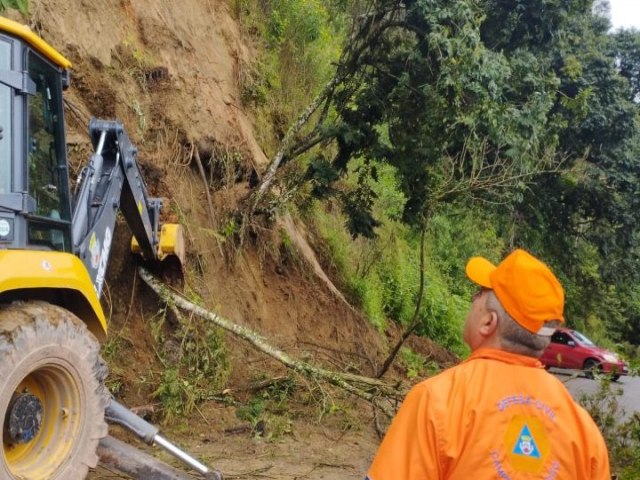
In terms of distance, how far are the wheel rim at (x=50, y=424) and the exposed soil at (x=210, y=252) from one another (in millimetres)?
1568

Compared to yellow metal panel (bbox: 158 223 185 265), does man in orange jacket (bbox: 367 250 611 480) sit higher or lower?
higher

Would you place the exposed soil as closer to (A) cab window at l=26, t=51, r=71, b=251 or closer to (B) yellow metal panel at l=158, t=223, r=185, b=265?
(B) yellow metal panel at l=158, t=223, r=185, b=265

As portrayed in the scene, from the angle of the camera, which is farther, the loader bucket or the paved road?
the paved road

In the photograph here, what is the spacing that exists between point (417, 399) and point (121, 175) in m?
4.67

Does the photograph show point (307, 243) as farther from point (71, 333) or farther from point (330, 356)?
point (71, 333)

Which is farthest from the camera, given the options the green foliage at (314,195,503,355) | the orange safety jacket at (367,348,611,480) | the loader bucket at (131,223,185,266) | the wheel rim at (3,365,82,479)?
the green foliage at (314,195,503,355)

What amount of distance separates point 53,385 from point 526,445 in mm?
2992

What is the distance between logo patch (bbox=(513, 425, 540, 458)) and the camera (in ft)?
5.92

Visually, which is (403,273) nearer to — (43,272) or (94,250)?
(94,250)

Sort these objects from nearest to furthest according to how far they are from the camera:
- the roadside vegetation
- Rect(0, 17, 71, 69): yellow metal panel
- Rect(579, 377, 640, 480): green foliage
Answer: Rect(0, 17, 71, 69): yellow metal panel
Rect(579, 377, 640, 480): green foliage
the roadside vegetation

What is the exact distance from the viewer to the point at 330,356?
9742mm

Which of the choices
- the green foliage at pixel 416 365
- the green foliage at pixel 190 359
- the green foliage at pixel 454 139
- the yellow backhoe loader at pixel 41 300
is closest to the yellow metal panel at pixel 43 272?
the yellow backhoe loader at pixel 41 300

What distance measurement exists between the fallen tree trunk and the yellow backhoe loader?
9.63 feet

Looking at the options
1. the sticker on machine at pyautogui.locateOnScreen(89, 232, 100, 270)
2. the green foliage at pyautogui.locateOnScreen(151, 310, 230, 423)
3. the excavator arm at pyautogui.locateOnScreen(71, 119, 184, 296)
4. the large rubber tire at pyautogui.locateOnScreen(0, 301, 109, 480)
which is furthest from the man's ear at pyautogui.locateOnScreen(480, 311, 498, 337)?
the green foliage at pyautogui.locateOnScreen(151, 310, 230, 423)
